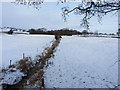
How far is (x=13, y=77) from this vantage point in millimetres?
Result: 12984

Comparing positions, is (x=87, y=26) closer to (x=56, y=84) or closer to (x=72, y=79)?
(x=56, y=84)

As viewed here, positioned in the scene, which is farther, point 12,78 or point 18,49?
point 18,49

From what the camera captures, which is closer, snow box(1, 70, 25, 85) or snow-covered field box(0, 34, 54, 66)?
snow box(1, 70, 25, 85)

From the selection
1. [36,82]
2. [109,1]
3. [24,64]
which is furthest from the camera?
[24,64]

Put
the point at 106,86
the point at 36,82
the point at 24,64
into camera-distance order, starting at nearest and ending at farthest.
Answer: the point at 106,86 → the point at 36,82 → the point at 24,64

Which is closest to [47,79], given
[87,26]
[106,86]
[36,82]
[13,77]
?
[36,82]

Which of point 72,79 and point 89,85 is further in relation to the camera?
point 72,79

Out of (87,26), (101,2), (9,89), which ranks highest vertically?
(101,2)

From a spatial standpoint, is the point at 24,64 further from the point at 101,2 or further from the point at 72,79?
the point at 101,2

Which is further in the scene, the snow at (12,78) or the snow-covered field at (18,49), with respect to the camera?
the snow-covered field at (18,49)

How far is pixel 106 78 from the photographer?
1331 cm

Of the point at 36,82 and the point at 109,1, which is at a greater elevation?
the point at 109,1

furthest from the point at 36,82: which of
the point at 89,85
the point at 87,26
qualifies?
the point at 87,26

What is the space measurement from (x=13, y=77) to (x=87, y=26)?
1016 cm
